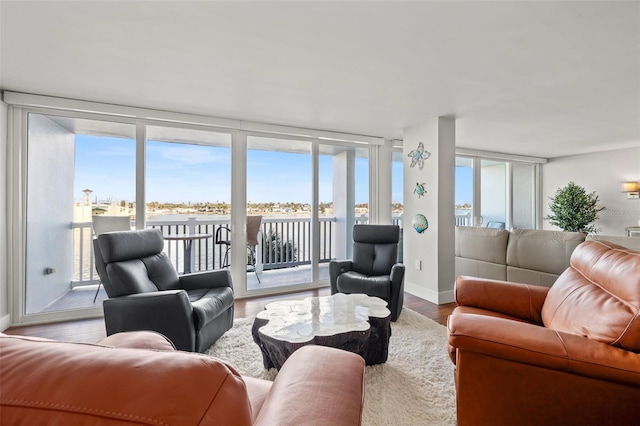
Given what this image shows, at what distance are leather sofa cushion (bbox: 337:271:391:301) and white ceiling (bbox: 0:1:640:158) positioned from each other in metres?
1.90

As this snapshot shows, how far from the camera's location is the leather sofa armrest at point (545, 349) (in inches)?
45.3

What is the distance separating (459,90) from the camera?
2.89 metres

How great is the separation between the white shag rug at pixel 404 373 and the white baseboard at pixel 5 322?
2208 mm

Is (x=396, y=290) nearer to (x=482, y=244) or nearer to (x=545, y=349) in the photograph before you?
(x=482, y=244)

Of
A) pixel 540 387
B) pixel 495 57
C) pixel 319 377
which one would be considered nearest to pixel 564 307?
pixel 540 387

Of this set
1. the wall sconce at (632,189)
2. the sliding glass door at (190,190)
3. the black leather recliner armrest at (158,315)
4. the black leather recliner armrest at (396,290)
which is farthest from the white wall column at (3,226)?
the wall sconce at (632,189)

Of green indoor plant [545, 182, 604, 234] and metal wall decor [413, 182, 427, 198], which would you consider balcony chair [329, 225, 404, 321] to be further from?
green indoor plant [545, 182, 604, 234]

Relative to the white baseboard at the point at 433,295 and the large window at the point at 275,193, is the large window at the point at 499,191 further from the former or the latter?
the large window at the point at 275,193

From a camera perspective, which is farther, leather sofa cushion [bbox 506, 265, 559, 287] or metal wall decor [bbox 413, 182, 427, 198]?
metal wall decor [bbox 413, 182, 427, 198]

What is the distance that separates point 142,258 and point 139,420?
2620 millimetres

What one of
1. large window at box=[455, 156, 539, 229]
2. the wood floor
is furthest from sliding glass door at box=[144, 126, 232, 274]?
large window at box=[455, 156, 539, 229]

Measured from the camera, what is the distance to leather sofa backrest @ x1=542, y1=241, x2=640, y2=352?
1.23 meters

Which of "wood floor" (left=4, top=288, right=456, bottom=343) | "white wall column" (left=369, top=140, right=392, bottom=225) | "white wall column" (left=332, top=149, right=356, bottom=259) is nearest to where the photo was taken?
"wood floor" (left=4, top=288, right=456, bottom=343)

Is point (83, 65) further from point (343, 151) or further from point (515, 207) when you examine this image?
point (515, 207)
